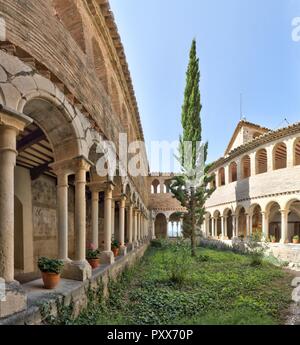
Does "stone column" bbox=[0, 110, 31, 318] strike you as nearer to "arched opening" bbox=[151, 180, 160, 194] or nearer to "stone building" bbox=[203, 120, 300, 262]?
"stone building" bbox=[203, 120, 300, 262]

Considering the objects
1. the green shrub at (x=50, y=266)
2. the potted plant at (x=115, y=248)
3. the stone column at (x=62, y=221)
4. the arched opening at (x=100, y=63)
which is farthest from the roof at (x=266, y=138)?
the green shrub at (x=50, y=266)

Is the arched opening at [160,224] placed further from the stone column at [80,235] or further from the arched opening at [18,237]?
the stone column at [80,235]

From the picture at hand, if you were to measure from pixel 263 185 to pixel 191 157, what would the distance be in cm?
510

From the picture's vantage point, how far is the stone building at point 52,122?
13.3 ft

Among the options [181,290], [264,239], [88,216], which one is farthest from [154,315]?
[264,239]

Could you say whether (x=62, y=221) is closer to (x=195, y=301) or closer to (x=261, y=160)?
(x=195, y=301)

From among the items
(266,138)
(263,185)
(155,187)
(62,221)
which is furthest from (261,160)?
(62,221)

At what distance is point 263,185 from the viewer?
19109 mm

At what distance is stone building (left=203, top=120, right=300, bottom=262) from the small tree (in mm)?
3636

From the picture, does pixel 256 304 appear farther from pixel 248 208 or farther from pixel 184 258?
pixel 248 208

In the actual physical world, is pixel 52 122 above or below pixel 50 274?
above

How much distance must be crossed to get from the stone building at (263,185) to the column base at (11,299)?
48.9 feet

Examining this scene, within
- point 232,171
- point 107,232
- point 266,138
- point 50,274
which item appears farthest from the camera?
point 232,171
